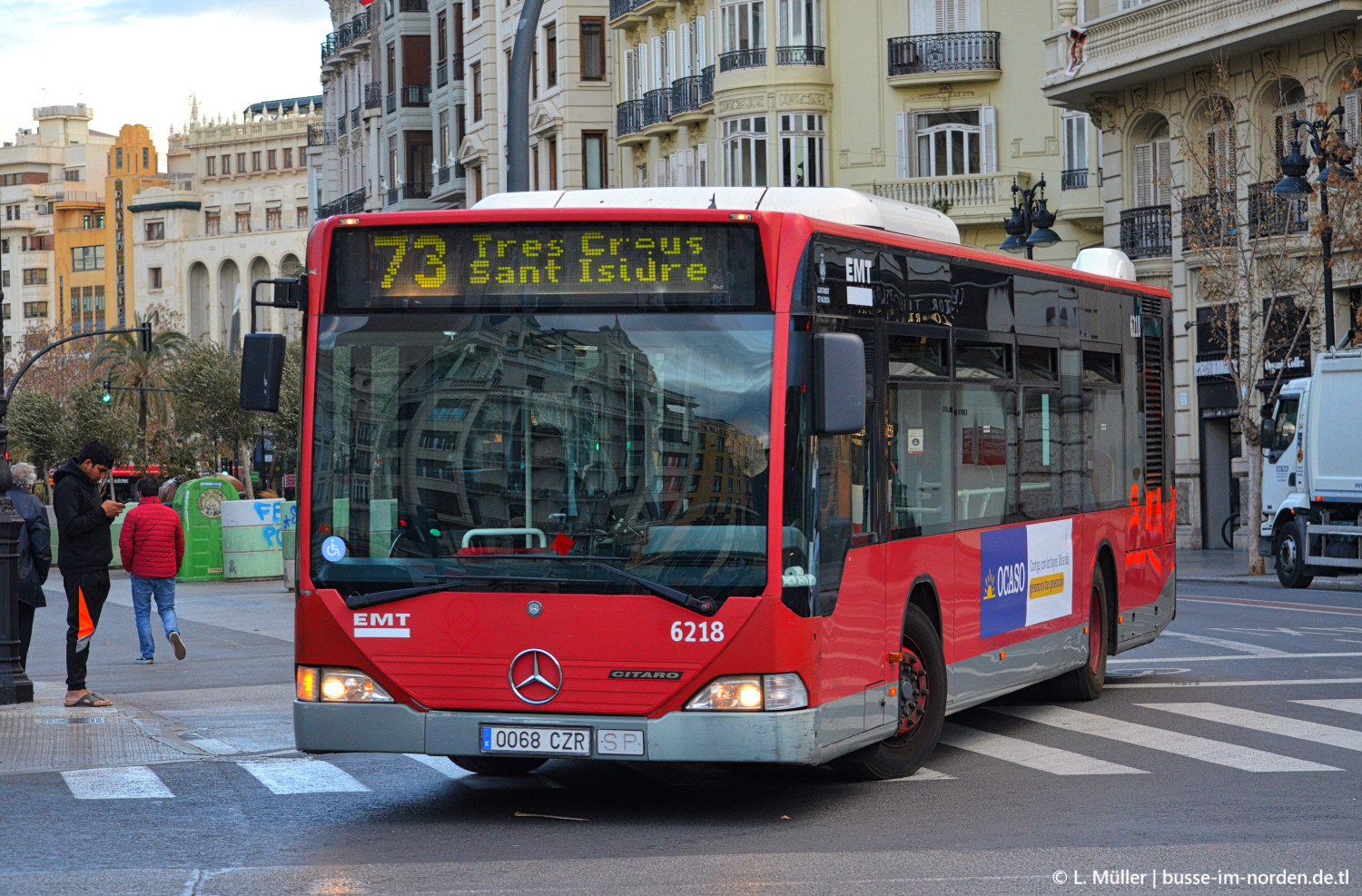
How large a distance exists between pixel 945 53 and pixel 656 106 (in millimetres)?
9183

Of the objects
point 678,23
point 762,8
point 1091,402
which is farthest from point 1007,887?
point 678,23

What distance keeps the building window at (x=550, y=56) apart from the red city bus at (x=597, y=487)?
160 feet

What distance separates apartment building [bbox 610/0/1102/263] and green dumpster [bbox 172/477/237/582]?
1532cm

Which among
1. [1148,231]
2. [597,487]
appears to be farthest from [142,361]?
[597,487]

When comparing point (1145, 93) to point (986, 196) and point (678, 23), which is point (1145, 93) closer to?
point (986, 196)

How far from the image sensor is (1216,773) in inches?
413

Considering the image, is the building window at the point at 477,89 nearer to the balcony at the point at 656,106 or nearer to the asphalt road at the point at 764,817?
the balcony at the point at 656,106

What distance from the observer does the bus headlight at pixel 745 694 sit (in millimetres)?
8859

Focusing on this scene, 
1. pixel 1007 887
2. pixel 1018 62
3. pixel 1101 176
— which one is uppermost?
pixel 1018 62

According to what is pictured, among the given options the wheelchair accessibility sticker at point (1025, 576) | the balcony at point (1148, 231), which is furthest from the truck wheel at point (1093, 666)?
the balcony at point (1148, 231)

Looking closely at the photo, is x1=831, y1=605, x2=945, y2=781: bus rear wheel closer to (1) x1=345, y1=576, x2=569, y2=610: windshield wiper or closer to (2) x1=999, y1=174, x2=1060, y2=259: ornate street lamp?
(1) x1=345, y1=576, x2=569, y2=610: windshield wiper

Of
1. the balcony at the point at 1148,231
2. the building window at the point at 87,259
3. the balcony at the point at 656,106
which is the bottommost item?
the balcony at the point at 1148,231

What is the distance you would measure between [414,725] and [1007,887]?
9.18 feet

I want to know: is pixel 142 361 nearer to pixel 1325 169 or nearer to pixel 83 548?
pixel 1325 169
